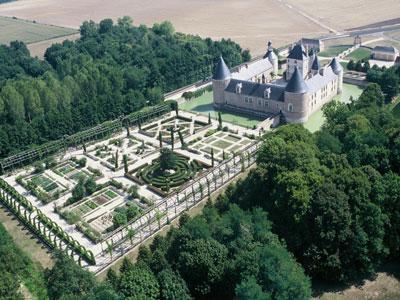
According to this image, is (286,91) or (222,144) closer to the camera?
(222,144)

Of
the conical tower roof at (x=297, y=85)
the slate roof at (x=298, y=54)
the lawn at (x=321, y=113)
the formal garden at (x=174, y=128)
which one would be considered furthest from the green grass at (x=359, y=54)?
the formal garden at (x=174, y=128)

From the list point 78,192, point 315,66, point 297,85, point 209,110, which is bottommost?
point 209,110

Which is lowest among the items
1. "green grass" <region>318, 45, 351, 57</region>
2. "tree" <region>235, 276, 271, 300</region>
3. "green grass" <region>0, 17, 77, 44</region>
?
"green grass" <region>0, 17, 77, 44</region>

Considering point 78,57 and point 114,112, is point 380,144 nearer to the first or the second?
point 114,112

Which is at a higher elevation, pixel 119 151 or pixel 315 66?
pixel 315 66

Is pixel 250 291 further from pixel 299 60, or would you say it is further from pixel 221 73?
pixel 299 60

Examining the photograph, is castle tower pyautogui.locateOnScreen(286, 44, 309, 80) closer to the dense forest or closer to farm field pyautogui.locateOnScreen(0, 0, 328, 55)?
the dense forest

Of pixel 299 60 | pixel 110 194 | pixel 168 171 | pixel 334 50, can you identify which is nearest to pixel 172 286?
pixel 110 194

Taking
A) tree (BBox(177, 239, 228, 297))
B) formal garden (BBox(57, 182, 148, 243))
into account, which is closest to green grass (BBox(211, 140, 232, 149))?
formal garden (BBox(57, 182, 148, 243))
